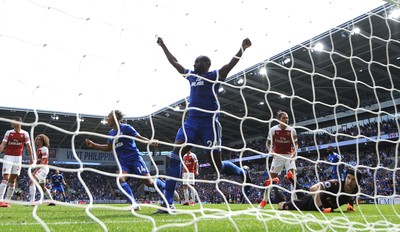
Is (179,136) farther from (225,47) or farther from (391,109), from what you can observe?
(391,109)

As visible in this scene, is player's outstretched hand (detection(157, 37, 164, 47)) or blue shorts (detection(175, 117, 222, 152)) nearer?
player's outstretched hand (detection(157, 37, 164, 47))

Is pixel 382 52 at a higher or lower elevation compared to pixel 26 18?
higher

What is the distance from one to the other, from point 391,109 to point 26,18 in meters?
23.8

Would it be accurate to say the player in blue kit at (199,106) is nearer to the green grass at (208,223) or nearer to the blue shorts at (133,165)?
the green grass at (208,223)

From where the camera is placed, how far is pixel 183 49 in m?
3.78

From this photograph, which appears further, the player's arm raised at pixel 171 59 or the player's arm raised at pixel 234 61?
the player's arm raised at pixel 171 59

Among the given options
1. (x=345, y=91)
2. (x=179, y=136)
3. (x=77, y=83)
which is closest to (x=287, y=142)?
(x=179, y=136)

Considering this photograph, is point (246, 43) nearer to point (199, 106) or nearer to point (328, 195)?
point (199, 106)

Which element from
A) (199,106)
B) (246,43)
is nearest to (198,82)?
(199,106)

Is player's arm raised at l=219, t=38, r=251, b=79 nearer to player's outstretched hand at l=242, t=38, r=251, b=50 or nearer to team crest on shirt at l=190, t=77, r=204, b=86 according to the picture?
player's outstretched hand at l=242, t=38, r=251, b=50

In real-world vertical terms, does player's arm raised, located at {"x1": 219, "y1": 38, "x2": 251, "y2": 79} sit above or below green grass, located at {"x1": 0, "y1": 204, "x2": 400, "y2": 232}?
above

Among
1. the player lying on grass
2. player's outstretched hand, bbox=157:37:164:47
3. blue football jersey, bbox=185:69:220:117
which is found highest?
player's outstretched hand, bbox=157:37:164:47

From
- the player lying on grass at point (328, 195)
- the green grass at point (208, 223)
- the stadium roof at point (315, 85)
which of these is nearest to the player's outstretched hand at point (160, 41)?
the green grass at point (208, 223)

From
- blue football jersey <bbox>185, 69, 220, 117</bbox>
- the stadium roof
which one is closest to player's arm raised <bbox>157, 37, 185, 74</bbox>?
blue football jersey <bbox>185, 69, 220, 117</bbox>
